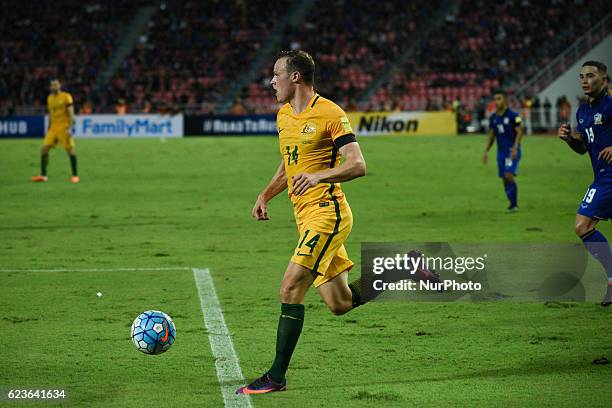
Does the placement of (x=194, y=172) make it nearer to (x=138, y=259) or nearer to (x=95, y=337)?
(x=138, y=259)

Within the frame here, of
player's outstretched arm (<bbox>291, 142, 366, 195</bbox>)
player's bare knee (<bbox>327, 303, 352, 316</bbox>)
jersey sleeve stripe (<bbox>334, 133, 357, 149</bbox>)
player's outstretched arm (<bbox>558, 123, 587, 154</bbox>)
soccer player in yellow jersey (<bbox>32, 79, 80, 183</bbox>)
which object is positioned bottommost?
soccer player in yellow jersey (<bbox>32, 79, 80, 183</bbox>)

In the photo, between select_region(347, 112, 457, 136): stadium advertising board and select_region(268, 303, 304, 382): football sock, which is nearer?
select_region(268, 303, 304, 382): football sock

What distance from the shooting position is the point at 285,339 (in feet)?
21.8

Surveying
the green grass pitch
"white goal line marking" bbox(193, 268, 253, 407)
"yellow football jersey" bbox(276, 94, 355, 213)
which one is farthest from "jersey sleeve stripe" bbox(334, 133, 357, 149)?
"white goal line marking" bbox(193, 268, 253, 407)

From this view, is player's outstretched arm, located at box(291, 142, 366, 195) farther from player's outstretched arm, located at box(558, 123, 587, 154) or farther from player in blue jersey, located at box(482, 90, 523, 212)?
player in blue jersey, located at box(482, 90, 523, 212)

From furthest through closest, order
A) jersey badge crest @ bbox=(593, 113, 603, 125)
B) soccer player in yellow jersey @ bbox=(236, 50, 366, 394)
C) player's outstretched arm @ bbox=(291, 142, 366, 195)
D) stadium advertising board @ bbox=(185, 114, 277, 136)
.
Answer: stadium advertising board @ bbox=(185, 114, 277, 136), jersey badge crest @ bbox=(593, 113, 603, 125), soccer player in yellow jersey @ bbox=(236, 50, 366, 394), player's outstretched arm @ bbox=(291, 142, 366, 195)

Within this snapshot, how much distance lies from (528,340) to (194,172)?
19.7 meters

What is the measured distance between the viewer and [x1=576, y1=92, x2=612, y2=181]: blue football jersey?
973 cm

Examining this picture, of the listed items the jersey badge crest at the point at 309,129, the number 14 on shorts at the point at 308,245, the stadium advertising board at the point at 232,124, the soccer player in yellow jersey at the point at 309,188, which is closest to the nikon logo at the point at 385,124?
the stadium advertising board at the point at 232,124

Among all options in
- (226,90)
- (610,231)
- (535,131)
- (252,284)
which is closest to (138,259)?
(252,284)

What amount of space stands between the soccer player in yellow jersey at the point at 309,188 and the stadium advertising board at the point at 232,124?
3889 centimetres

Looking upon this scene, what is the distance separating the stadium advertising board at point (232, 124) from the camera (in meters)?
45.9

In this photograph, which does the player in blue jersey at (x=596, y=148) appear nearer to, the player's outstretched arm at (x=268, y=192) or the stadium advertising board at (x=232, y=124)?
the player's outstretched arm at (x=268, y=192)

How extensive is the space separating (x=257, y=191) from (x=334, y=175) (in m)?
15.8
